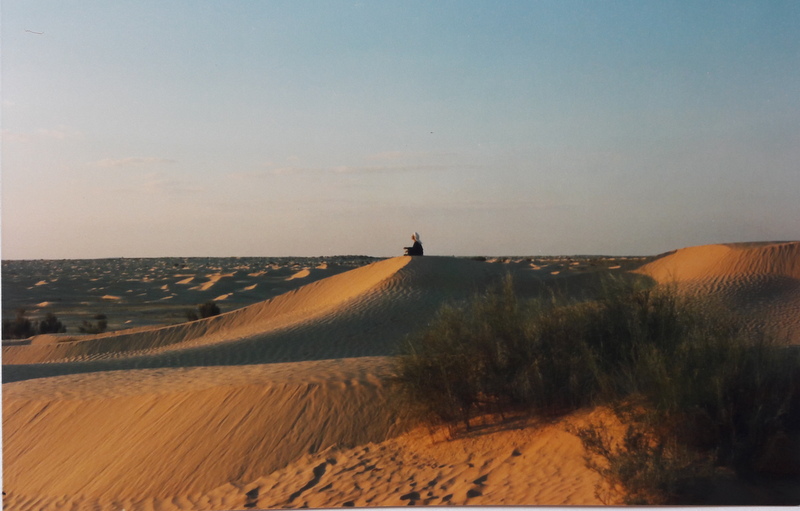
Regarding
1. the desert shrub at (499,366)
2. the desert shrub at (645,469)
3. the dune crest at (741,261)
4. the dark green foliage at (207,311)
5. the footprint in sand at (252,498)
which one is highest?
the dune crest at (741,261)

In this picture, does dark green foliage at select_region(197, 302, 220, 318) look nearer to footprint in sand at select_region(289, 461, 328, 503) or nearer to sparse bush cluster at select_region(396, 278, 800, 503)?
sparse bush cluster at select_region(396, 278, 800, 503)

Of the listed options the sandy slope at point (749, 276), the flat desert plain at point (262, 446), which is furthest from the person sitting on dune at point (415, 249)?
the flat desert plain at point (262, 446)

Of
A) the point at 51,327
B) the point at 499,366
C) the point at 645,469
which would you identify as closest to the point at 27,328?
the point at 51,327

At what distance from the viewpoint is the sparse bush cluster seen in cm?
725

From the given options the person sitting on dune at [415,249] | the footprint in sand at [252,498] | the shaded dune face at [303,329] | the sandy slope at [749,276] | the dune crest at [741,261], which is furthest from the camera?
the person sitting on dune at [415,249]

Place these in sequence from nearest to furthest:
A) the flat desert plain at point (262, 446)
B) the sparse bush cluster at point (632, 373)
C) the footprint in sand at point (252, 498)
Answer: the sparse bush cluster at point (632, 373), the flat desert plain at point (262, 446), the footprint in sand at point (252, 498)

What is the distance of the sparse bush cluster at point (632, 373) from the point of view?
7254 millimetres

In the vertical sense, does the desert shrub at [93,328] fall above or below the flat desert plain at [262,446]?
below

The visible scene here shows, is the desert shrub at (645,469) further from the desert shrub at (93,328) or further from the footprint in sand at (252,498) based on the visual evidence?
the desert shrub at (93,328)

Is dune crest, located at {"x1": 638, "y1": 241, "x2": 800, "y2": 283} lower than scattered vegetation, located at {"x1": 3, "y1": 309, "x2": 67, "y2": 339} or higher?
higher

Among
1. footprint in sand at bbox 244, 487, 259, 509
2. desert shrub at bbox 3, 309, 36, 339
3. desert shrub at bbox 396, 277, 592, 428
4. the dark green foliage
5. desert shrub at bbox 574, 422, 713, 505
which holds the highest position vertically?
desert shrub at bbox 396, 277, 592, 428

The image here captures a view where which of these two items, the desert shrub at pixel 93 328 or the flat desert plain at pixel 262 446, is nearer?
the flat desert plain at pixel 262 446

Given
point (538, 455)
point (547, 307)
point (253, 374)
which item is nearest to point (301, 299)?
point (253, 374)

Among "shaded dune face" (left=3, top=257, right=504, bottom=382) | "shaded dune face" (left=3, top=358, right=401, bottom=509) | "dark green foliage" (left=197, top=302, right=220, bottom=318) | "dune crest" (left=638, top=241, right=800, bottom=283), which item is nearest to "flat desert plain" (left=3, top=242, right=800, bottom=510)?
"shaded dune face" (left=3, top=358, right=401, bottom=509)
